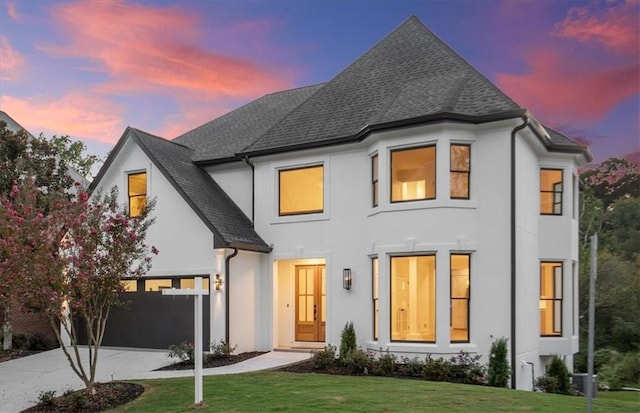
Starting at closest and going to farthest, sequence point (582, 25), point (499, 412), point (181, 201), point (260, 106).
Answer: point (499, 412) → point (181, 201) → point (582, 25) → point (260, 106)

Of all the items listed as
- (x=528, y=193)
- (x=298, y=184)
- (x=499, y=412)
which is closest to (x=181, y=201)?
(x=298, y=184)

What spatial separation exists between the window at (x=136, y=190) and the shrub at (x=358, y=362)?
8419 millimetres

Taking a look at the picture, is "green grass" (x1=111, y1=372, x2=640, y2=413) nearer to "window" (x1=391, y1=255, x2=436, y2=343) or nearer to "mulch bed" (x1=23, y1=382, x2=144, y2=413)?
"mulch bed" (x1=23, y1=382, x2=144, y2=413)

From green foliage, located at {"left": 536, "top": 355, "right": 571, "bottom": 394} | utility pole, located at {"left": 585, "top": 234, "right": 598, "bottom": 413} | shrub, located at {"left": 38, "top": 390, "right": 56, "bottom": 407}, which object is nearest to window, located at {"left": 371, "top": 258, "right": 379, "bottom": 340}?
green foliage, located at {"left": 536, "top": 355, "right": 571, "bottom": 394}

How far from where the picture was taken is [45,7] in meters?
16.9

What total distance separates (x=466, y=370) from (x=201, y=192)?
29.2 ft

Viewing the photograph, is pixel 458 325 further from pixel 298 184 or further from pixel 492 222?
pixel 298 184

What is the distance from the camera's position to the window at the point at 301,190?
15.5m

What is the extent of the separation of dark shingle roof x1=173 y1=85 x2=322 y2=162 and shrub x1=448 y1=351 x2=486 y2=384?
8987 mm

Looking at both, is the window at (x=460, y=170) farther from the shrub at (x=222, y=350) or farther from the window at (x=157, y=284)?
the window at (x=157, y=284)

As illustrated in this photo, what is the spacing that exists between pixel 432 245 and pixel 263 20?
9.97 meters

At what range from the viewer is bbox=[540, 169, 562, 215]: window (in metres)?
15.2

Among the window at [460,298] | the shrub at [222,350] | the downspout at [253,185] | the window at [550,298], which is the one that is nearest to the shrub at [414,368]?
the window at [460,298]

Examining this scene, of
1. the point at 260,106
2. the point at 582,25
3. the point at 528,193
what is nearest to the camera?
the point at 528,193
